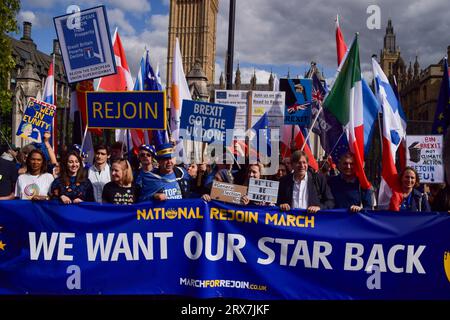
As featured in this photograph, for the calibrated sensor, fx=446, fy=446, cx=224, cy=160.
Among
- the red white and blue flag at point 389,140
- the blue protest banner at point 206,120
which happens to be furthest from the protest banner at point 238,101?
the red white and blue flag at point 389,140

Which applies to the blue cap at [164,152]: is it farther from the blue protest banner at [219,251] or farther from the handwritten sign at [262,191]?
the handwritten sign at [262,191]

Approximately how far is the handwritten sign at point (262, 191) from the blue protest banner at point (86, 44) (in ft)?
10.9

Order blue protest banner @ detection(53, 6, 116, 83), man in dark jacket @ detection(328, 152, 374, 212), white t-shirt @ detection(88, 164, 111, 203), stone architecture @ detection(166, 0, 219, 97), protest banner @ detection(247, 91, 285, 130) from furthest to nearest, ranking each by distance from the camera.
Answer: stone architecture @ detection(166, 0, 219, 97)
protest banner @ detection(247, 91, 285, 130)
blue protest banner @ detection(53, 6, 116, 83)
white t-shirt @ detection(88, 164, 111, 203)
man in dark jacket @ detection(328, 152, 374, 212)

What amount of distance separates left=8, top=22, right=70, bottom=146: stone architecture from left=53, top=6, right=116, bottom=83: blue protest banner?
11175mm

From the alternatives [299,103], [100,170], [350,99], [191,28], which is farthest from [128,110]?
[191,28]

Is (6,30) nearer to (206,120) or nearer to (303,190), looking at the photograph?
(206,120)

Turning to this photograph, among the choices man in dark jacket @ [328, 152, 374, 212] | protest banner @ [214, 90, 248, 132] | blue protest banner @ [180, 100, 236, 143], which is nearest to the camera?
man in dark jacket @ [328, 152, 374, 212]

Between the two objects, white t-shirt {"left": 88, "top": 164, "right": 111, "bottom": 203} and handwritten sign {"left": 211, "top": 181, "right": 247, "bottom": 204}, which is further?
white t-shirt {"left": 88, "top": 164, "right": 111, "bottom": 203}

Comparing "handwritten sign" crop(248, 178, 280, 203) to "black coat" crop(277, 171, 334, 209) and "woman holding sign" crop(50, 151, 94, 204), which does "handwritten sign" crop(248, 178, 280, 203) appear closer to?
"black coat" crop(277, 171, 334, 209)

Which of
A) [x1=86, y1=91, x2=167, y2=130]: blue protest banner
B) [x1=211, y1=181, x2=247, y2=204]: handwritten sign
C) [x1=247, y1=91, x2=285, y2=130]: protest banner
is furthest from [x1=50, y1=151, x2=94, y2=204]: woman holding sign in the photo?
[x1=247, y1=91, x2=285, y2=130]: protest banner

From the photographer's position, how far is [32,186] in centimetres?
532

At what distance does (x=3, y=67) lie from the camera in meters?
16.4

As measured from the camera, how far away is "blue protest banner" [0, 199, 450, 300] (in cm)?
470

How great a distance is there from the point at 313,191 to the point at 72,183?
2756 mm
